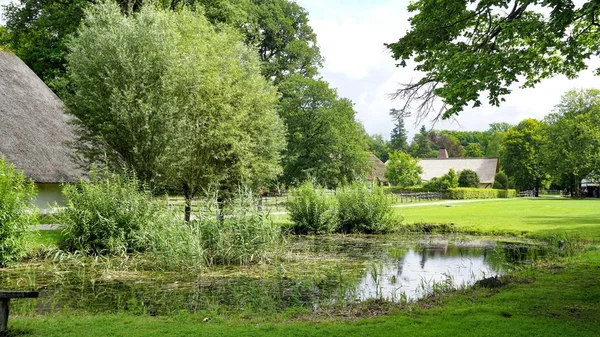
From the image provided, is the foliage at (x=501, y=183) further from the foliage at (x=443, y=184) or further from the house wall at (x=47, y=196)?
the house wall at (x=47, y=196)

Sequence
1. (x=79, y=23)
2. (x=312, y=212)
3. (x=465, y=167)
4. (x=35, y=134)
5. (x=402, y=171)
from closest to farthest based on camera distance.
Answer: (x=35, y=134), (x=312, y=212), (x=79, y=23), (x=402, y=171), (x=465, y=167)

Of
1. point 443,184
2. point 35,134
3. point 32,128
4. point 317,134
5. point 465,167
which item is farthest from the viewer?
point 465,167

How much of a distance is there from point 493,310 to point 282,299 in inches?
145

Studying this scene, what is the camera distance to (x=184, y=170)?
65.1 feet

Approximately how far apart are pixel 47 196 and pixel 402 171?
46.1m

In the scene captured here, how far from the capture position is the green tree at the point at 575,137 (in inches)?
2164

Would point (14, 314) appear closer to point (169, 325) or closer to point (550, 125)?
point (169, 325)

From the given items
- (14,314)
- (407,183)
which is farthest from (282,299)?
(407,183)

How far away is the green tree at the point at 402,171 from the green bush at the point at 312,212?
39.8 m

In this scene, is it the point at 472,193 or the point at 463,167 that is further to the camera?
the point at 463,167

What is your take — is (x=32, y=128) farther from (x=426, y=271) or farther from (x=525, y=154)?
(x=525, y=154)

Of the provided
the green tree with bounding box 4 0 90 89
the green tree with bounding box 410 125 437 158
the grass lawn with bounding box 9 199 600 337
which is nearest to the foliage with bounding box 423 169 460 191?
the green tree with bounding box 4 0 90 89

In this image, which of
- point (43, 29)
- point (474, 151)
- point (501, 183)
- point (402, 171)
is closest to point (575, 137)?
point (501, 183)

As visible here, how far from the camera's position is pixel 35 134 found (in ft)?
65.5
